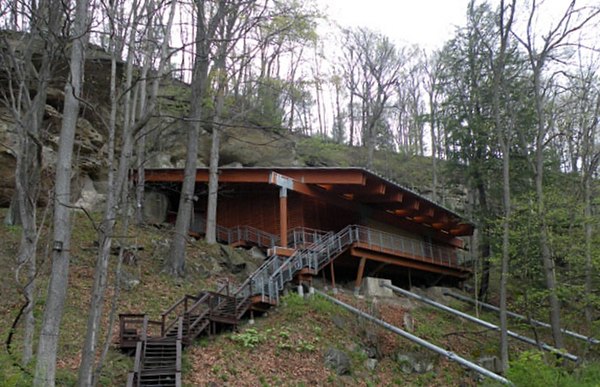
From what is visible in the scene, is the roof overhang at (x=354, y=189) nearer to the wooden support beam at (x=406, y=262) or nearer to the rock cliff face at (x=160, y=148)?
the rock cliff face at (x=160, y=148)

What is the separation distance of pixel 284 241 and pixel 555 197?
890cm

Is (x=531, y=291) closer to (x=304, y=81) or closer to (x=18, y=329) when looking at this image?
(x=304, y=81)

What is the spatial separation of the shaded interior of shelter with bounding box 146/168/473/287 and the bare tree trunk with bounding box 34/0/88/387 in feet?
38.6

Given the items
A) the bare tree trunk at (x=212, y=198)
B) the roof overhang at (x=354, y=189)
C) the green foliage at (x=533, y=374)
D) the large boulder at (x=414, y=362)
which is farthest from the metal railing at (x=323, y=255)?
the green foliage at (x=533, y=374)

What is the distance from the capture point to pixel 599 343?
14.7 metres

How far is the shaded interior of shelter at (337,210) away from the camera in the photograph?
19891 millimetres

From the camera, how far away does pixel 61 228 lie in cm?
744

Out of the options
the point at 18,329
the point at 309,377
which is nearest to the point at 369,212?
the point at 309,377

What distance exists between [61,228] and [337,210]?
639 inches

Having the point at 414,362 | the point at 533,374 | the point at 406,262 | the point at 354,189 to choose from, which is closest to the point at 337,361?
the point at 414,362

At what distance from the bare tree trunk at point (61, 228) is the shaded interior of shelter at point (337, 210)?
11.8 metres

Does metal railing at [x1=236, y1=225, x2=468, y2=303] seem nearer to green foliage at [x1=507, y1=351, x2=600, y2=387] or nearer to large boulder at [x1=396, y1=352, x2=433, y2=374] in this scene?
large boulder at [x1=396, y1=352, x2=433, y2=374]

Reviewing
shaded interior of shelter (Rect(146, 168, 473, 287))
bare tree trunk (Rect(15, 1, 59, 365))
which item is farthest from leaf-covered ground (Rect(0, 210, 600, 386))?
shaded interior of shelter (Rect(146, 168, 473, 287))

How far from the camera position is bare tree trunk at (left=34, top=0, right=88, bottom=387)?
276 inches
